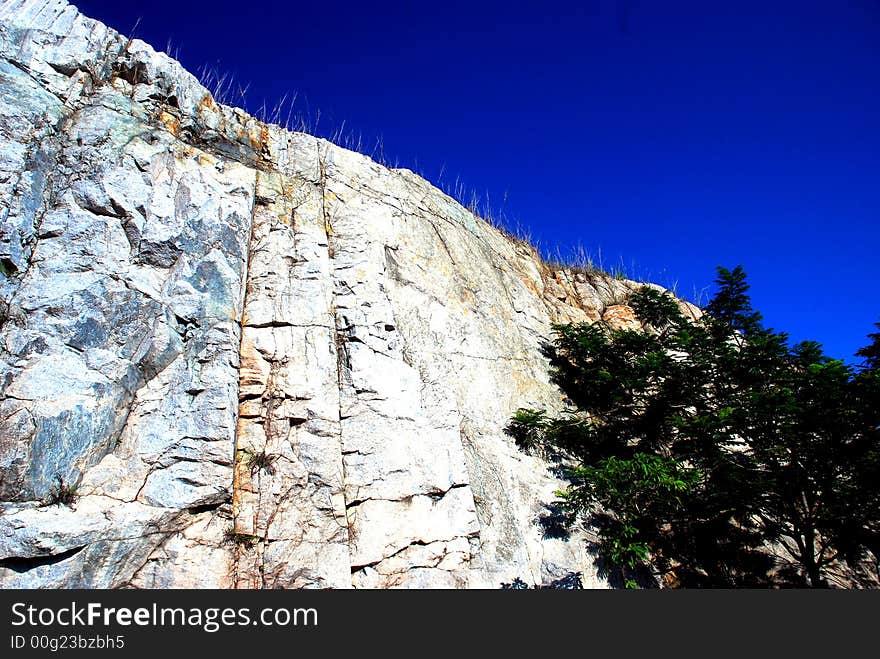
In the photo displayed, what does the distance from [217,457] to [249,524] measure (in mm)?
932

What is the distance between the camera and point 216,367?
268 inches

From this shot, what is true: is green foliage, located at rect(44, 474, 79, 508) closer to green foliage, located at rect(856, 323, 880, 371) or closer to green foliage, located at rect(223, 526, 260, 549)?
green foliage, located at rect(223, 526, 260, 549)

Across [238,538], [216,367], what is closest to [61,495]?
[238,538]

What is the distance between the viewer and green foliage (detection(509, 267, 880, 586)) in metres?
8.01

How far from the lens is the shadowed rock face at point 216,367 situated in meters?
5.54

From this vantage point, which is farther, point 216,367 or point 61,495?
point 216,367

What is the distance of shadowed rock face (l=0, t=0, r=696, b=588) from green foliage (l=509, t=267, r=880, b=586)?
3.45 ft

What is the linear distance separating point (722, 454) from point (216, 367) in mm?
8567

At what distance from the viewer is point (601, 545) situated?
7.93m

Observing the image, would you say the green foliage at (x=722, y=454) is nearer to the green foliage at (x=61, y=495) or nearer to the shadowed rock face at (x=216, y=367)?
the shadowed rock face at (x=216, y=367)

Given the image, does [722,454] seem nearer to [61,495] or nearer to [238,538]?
[238,538]

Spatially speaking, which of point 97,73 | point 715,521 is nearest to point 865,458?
point 715,521

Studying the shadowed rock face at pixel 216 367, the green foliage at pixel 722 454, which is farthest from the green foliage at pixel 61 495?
the green foliage at pixel 722 454

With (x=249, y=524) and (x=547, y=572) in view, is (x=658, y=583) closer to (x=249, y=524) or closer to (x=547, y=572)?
(x=547, y=572)
